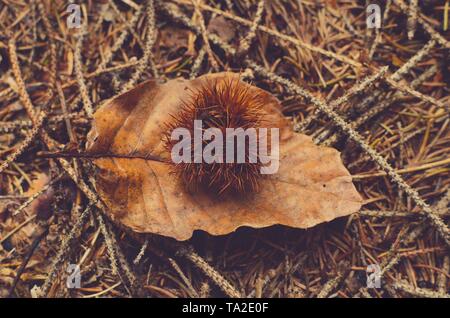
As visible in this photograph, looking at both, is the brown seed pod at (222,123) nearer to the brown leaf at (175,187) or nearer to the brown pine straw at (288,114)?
the brown leaf at (175,187)

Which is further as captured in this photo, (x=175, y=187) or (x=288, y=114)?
(x=288, y=114)

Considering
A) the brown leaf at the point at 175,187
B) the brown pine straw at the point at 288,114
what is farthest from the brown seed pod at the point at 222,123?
the brown pine straw at the point at 288,114

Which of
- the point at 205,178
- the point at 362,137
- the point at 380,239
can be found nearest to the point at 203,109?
Result: the point at 205,178

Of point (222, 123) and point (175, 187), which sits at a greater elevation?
point (222, 123)

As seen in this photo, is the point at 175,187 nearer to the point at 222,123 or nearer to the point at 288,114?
the point at 222,123

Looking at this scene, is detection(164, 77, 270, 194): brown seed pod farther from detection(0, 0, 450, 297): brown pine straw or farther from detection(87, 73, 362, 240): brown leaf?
detection(0, 0, 450, 297): brown pine straw

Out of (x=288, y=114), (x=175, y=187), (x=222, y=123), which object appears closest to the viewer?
(x=222, y=123)

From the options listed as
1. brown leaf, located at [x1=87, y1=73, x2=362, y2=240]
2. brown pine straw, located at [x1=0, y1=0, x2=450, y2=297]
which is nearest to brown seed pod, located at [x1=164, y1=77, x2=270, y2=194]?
brown leaf, located at [x1=87, y1=73, x2=362, y2=240]

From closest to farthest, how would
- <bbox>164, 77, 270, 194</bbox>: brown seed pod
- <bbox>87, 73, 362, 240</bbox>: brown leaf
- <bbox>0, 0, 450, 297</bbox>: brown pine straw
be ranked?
<bbox>164, 77, 270, 194</bbox>: brown seed pod < <bbox>87, 73, 362, 240</bbox>: brown leaf < <bbox>0, 0, 450, 297</bbox>: brown pine straw

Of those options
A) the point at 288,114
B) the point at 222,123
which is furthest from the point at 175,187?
the point at 288,114

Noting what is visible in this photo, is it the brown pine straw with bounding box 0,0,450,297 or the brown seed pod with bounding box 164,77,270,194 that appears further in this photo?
the brown pine straw with bounding box 0,0,450,297
